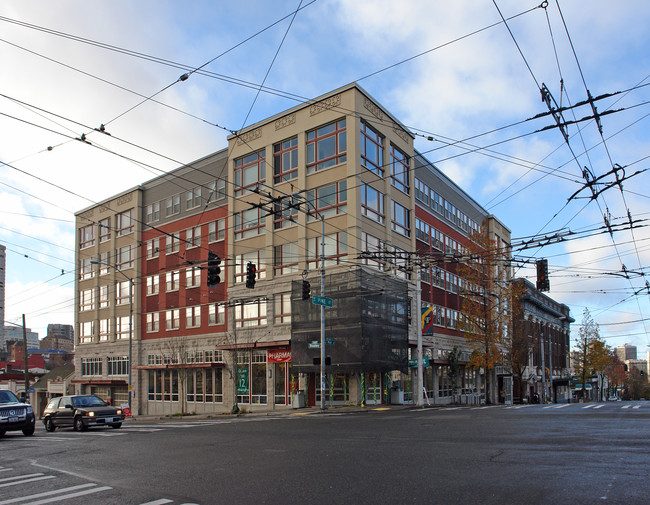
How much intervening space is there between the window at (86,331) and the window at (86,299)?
5.34 ft

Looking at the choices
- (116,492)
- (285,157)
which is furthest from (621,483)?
(285,157)

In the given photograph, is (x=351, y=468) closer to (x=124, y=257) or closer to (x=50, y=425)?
(x=50, y=425)

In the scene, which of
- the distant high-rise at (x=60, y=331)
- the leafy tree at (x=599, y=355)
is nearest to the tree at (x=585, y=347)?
the leafy tree at (x=599, y=355)

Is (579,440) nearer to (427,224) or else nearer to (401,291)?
(401,291)

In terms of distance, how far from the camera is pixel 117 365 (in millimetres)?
55156

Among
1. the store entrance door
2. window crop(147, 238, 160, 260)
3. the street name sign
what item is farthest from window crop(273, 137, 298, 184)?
window crop(147, 238, 160, 260)

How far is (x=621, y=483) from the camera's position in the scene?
313 inches

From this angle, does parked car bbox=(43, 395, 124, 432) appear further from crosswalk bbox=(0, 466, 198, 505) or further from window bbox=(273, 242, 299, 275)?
window bbox=(273, 242, 299, 275)

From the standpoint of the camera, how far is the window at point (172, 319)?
49.2 m

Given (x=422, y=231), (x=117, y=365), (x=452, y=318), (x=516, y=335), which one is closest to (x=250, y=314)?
(x=422, y=231)

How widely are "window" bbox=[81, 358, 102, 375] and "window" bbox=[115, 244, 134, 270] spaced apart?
10287 mm

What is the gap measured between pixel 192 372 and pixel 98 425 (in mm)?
24851

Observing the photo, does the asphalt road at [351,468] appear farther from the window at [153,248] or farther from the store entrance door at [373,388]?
the window at [153,248]

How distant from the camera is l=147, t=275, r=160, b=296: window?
51375 mm
